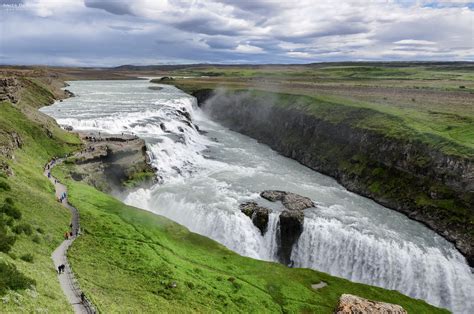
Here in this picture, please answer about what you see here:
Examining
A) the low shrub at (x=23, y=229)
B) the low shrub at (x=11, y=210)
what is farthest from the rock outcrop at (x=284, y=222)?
the low shrub at (x=11, y=210)

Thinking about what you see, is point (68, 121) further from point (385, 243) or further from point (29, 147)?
point (385, 243)

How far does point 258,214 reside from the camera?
51031 millimetres

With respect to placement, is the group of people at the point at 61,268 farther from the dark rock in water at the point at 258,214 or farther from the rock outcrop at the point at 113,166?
the rock outcrop at the point at 113,166

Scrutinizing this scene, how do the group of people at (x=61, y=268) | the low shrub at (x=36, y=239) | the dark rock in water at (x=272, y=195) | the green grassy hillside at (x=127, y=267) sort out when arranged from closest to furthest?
the green grassy hillside at (x=127, y=267), the group of people at (x=61, y=268), the low shrub at (x=36, y=239), the dark rock in water at (x=272, y=195)

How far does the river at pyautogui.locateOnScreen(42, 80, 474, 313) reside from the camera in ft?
148

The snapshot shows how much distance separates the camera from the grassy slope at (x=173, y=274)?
30453 mm

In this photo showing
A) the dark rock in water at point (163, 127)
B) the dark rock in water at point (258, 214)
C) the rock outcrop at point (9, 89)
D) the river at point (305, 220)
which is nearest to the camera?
the river at point (305, 220)

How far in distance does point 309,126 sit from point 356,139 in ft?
53.8

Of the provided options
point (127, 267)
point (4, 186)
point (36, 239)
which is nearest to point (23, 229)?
point (36, 239)

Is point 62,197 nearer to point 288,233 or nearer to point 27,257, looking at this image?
point 27,257

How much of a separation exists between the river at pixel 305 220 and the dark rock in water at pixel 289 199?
4.28 ft

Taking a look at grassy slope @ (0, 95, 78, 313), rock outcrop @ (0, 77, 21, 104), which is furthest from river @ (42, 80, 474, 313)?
grassy slope @ (0, 95, 78, 313)

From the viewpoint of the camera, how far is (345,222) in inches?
2025

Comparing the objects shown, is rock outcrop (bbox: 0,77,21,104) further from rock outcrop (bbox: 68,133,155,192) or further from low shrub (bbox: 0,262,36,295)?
low shrub (bbox: 0,262,36,295)
